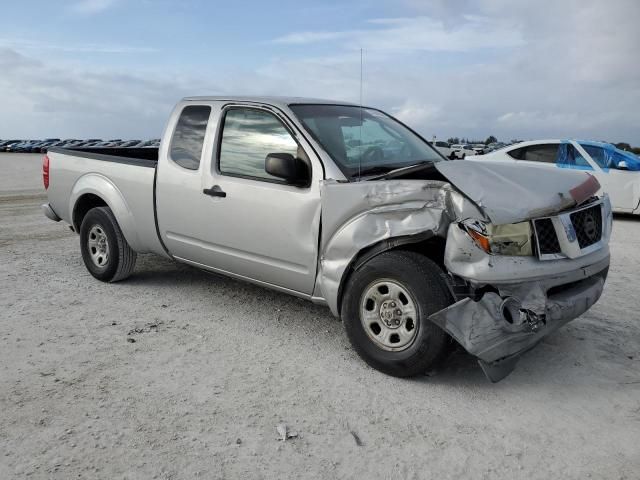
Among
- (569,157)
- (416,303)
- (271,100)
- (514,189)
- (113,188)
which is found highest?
(271,100)

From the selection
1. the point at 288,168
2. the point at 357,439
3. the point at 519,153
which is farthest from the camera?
the point at 519,153

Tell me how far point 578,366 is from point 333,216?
1.98 m

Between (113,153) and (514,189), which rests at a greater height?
(113,153)

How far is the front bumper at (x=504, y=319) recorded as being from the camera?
337cm

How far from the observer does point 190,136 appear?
16.7 ft

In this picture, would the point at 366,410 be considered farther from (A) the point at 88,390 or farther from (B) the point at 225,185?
(B) the point at 225,185

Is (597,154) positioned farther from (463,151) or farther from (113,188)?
(113,188)

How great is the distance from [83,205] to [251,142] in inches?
102

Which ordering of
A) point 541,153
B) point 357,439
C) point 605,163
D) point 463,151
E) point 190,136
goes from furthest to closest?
point 541,153, point 605,163, point 463,151, point 190,136, point 357,439

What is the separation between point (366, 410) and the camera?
3.39 m

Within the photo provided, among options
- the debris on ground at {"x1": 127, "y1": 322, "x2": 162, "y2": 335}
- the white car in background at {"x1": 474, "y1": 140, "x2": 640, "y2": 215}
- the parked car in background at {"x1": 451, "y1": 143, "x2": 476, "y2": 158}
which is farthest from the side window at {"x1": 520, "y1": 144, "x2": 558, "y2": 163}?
the debris on ground at {"x1": 127, "y1": 322, "x2": 162, "y2": 335}

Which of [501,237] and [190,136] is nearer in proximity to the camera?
[501,237]

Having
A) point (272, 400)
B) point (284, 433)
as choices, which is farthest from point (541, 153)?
point (284, 433)

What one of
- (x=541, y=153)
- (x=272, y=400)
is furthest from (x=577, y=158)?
(x=272, y=400)
